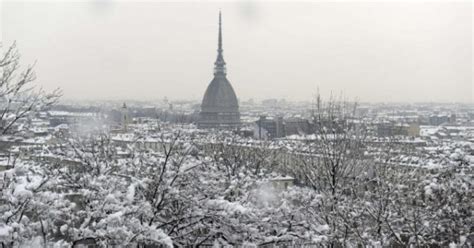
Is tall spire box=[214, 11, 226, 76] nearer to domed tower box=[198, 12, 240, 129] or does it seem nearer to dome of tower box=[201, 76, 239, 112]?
domed tower box=[198, 12, 240, 129]

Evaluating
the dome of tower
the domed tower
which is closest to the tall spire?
→ the domed tower

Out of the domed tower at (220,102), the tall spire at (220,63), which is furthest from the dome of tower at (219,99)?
the tall spire at (220,63)

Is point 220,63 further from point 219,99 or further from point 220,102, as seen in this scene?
point 220,102

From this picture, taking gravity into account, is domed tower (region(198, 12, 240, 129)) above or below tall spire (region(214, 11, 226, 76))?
below

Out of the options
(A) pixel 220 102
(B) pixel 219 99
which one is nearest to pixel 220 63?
(B) pixel 219 99

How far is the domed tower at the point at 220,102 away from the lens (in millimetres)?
117250

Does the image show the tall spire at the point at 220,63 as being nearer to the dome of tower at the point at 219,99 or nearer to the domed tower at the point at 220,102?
the domed tower at the point at 220,102

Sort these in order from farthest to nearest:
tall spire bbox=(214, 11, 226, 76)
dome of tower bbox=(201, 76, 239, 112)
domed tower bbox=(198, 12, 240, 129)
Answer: tall spire bbox=(214, 11, 226, 76) → dome of tower bbox=(201, 76, 239, 112) → domed tower bbox=(198, 12, 240, 129)

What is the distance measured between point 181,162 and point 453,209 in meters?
4.01

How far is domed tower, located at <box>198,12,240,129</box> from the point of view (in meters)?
117

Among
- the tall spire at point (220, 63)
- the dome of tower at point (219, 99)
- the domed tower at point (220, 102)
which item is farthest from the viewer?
the tall spire at point (220, 63)

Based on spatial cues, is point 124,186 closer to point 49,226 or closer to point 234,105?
point 49,226


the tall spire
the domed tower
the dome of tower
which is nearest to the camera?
the domed tower

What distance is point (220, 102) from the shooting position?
4766 inches
